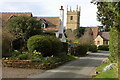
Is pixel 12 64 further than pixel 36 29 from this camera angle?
No

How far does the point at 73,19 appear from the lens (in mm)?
65938

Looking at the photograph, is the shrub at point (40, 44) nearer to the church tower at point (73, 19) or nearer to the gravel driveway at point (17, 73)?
the gravel driveway at point (17, 73)

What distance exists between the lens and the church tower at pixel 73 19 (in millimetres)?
65131

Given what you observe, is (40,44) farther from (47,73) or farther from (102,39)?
(102,39)

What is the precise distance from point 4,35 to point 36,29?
629cm

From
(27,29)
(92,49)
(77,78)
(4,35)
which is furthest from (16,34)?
(92,49)

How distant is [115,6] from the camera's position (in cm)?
600

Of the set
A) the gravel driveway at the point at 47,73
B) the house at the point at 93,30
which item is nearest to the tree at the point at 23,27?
the gravel driveway at the point at 47,73

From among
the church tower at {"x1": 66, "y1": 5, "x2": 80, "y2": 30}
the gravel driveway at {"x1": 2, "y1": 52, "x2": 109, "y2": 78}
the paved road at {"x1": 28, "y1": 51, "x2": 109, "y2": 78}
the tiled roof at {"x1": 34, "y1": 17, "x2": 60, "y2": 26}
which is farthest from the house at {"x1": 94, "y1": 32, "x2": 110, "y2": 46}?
the gravel driveway at {"x1": 2, "y1": 52, "x2": 109, "y2": 78}

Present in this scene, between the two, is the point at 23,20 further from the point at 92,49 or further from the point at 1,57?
the point at 92,49

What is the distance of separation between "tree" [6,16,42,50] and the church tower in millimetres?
41454

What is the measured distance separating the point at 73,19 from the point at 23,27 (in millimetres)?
43935

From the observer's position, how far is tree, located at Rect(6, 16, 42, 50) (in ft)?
74.4

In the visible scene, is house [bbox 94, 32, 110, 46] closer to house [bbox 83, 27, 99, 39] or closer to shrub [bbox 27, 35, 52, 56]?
house [bbox 83, 27, 99, 39]
